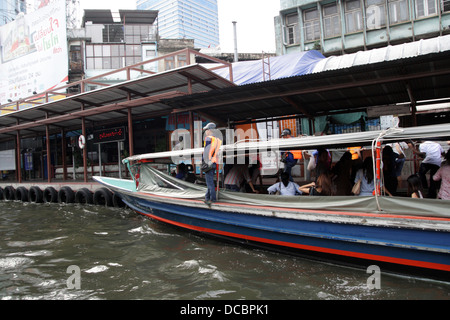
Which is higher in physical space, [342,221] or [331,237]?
[342,221]

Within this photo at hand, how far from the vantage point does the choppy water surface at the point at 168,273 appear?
3.87 meters

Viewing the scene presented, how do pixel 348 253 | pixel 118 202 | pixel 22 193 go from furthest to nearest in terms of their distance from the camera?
pixel 22 193 → pixel 118 202 → pixel 348 253

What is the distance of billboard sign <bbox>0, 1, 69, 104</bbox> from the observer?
20203mm

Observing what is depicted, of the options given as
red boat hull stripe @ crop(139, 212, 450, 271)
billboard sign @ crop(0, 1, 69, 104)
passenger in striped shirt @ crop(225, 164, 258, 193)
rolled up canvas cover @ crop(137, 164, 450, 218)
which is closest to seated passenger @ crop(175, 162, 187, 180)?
rolled up canvas cover @ crop(137, 164, 450, 218)

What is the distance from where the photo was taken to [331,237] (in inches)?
170

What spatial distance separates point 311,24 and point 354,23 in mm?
2036

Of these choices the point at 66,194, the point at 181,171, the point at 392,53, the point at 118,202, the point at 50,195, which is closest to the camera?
the point at 181,171

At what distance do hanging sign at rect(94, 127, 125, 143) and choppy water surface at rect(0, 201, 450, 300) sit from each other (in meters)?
6.26

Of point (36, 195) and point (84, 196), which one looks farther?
point (36, 195)

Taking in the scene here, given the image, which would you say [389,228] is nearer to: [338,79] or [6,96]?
[338,79]

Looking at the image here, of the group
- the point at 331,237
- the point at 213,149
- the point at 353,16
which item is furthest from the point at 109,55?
the point at 331,237

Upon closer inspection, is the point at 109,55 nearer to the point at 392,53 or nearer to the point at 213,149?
the point at 392,53
